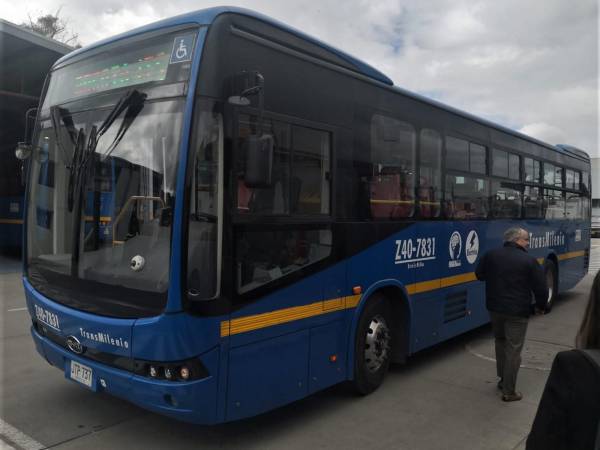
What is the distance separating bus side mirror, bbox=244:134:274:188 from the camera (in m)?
3.48

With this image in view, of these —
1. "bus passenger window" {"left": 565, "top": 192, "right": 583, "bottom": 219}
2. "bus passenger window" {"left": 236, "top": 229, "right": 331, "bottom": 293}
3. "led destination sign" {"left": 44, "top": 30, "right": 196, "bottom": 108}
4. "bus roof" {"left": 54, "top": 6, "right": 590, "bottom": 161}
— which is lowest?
"bus passenger window" {"left": 236, "top": 229, "right": 331, "bottom": 293}

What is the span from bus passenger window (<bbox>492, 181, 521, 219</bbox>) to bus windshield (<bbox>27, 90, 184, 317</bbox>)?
17.8 feet

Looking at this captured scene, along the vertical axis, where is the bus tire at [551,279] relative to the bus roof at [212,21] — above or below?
below

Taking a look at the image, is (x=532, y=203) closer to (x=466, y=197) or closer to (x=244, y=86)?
(x=466, y=197)

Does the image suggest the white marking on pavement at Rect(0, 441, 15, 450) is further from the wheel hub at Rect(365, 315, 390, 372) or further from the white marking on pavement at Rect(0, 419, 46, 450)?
the wheel hub at Rect(365, 315, 390, 372)

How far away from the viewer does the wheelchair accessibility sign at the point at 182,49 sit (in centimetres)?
357

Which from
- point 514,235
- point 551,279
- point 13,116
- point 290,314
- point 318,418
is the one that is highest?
point 13,116

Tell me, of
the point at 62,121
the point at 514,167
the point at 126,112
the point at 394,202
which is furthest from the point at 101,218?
the point at 514,167

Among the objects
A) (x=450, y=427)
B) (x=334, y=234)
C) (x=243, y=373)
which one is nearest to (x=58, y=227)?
(x=243, y=373)

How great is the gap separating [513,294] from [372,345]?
1.47 meters

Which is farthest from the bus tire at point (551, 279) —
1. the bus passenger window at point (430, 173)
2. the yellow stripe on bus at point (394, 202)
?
the yellow stripe on bus at point (394, 202)

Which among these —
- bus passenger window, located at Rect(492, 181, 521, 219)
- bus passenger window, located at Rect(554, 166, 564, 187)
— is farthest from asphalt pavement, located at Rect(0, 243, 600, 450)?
bus passenger window, located at Rect(554, 166, 564, 187)

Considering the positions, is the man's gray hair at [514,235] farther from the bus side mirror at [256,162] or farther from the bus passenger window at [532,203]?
the bus passenger window at [532,203]

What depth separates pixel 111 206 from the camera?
395 centimetres
